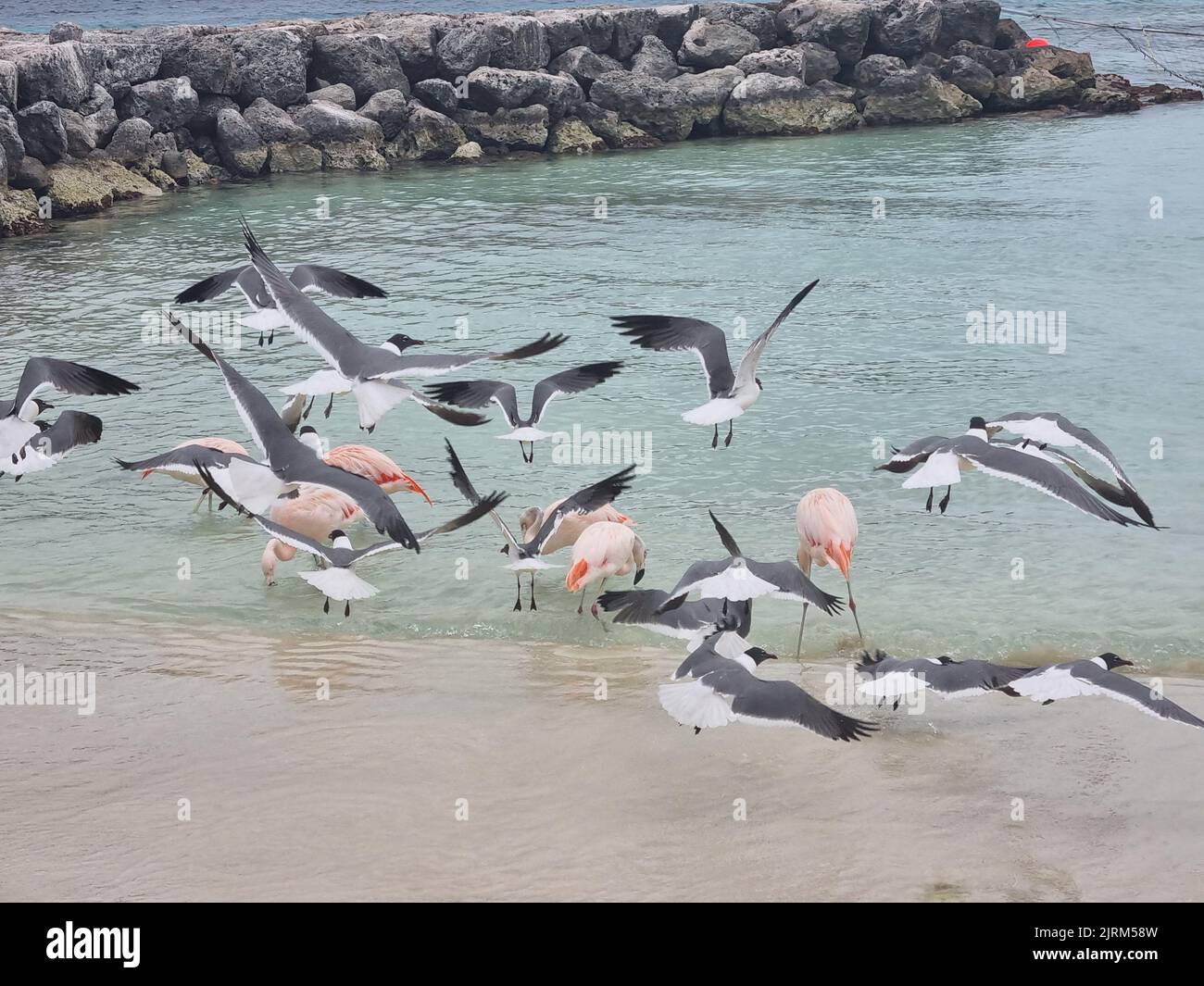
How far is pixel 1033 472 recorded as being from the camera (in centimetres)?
646

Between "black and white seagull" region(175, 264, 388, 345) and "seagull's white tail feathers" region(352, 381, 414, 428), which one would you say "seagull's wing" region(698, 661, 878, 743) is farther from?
"black and white seagull" region(175, 264, 388, 345)

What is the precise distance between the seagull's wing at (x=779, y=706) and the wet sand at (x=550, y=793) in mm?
364

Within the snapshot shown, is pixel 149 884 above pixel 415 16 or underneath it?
underneath

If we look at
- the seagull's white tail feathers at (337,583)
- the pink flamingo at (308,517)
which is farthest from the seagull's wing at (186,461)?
the seagull's white tail feathers at (337,583)

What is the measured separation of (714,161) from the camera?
71.2 feet

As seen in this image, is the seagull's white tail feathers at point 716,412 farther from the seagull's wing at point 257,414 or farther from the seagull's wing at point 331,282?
the seagull's wing at point 331,282

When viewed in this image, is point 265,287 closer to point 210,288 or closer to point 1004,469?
point 210,288

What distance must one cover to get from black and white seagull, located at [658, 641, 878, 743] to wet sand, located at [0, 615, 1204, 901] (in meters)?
0.35

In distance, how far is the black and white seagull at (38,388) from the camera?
768 cm

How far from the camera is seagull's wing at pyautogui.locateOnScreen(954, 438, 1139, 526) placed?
6.25 meters

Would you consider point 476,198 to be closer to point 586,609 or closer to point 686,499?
point 686,499

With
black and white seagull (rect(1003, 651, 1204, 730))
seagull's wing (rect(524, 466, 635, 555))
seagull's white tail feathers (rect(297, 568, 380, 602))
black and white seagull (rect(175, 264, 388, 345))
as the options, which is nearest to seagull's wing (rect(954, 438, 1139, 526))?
black and white seagull (rect(1003, 651, 1204, 730))

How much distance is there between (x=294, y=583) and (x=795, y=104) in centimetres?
1865
